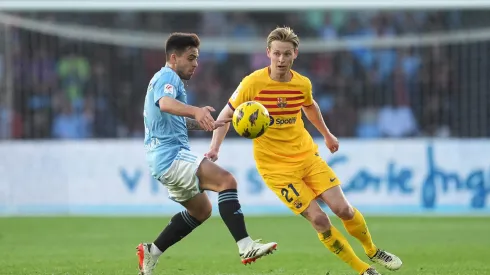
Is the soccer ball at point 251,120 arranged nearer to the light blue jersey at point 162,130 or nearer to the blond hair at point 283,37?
the light blue jersey at point 162,130

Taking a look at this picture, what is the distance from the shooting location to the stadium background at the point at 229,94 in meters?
17.6

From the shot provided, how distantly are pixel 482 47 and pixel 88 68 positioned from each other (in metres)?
7.23

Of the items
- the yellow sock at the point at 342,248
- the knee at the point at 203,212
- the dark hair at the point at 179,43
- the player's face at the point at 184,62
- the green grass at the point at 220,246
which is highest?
the dark hair at the point at 179,43

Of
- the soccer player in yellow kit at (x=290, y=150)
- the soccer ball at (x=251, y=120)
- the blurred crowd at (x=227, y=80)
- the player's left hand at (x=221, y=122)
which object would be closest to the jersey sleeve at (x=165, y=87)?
the player's left hand at (x=221, y=122)

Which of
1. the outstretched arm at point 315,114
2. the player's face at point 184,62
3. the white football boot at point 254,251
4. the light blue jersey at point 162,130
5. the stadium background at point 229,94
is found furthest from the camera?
the stadium background at point 229,94

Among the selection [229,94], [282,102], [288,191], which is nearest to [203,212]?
[288,191]

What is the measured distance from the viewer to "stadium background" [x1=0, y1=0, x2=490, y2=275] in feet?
57.8

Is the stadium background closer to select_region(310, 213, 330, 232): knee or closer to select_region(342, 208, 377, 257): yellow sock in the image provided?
select_region(342, 208, 377, 257): yellow sock

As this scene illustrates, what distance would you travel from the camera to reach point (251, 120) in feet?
25.7

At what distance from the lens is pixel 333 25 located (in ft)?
65.2

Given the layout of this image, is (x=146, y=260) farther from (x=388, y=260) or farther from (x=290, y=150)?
(x=388, y=260)

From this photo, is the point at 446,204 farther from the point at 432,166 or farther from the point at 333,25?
the point at 333,25

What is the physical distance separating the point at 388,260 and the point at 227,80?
10773mm

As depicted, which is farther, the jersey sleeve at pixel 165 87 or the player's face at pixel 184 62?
the player's face at pixel 184 62
